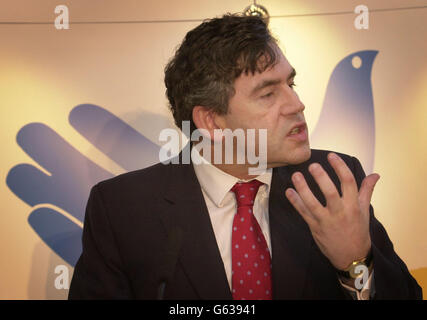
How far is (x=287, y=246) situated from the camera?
144 centimetres

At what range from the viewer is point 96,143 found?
230 cm

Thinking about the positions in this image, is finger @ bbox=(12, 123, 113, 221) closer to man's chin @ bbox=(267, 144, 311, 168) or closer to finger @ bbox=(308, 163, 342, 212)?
man's chin @ bbox=(267, 144, 311, 168)

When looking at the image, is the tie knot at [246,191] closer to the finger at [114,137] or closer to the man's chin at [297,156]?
the man's chin at [297,156]

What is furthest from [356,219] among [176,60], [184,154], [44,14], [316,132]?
[44,14]

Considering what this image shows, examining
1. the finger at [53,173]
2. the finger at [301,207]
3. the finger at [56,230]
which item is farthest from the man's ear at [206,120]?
the finger at [56,230]

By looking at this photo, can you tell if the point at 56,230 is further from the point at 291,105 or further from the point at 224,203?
the point at 291,105

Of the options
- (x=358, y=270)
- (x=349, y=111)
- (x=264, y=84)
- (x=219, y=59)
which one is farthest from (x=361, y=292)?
(x=349, y=111)

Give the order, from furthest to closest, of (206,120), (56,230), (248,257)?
(56,230), (206,120), (248,257)

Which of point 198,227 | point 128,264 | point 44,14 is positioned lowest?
point 128,264

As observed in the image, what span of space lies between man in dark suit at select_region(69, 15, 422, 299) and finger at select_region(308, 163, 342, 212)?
0.15m

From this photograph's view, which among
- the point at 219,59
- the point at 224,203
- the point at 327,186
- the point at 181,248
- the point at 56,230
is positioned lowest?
the point at 56,230

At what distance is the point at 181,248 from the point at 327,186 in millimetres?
572
